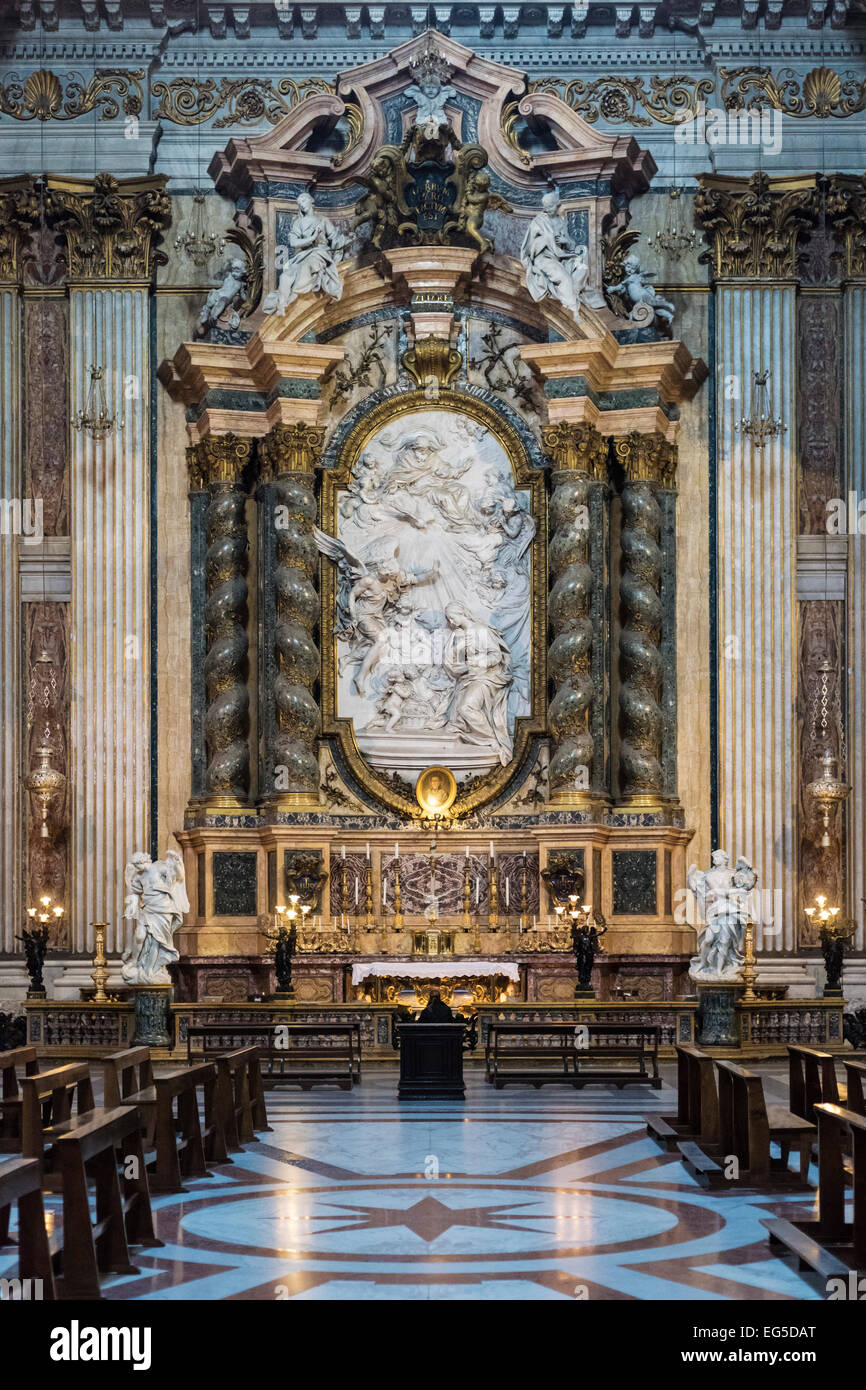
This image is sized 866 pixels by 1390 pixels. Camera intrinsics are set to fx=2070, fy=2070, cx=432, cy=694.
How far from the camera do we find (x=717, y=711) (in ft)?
79.9

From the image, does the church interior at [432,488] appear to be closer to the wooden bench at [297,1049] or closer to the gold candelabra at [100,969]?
the gold candelabra at [100,969]

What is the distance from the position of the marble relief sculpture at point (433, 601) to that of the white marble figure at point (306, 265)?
6.93 feet

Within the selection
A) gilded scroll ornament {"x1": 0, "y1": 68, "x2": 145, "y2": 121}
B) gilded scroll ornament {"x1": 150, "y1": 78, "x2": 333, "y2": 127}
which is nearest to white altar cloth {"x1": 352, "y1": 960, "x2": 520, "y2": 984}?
gilded scroll ornament {"x1": 150, "y1": 78, "x2": 333, "y2": 127}

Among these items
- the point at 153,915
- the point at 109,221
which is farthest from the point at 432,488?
the point at 153,915

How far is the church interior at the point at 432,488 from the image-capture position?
938 inches

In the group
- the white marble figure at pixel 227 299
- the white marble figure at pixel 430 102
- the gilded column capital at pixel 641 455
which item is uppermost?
the white marble figure at pixel 430 102

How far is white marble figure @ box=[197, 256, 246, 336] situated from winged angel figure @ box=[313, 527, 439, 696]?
2690 mm

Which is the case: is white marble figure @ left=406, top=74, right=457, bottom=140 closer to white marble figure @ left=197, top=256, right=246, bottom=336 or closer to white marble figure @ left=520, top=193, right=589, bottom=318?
white marble figure @ left=520, top=193, right=589, bottom=318

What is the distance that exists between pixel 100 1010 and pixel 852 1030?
25.6 feet

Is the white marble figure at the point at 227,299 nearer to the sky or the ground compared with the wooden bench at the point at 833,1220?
nearer to the sky

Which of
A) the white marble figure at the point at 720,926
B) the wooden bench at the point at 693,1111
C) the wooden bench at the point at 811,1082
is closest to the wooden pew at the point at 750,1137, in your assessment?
the wooden bench at the point at 811,1082

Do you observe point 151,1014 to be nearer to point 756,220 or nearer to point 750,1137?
point 750,1137

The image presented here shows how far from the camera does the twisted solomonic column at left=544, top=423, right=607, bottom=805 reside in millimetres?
23734
